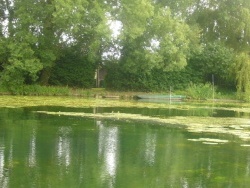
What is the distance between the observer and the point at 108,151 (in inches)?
354

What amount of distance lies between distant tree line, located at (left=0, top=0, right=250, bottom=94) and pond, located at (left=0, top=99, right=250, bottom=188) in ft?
46.7

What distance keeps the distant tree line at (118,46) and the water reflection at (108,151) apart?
16197 millimetres

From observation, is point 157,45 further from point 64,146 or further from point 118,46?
point 64,146

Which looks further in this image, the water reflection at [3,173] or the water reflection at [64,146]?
the water reflection at [64,146]

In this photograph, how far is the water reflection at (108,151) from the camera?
23.0ft

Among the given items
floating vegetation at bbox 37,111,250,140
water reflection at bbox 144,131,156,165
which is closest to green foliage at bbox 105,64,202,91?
floating vegetation at bbox 37,111,250,140

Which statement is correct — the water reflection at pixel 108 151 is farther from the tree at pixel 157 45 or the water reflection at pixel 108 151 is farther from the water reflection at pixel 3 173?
the tree at pixel 157 45

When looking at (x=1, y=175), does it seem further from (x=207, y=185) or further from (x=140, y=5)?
(x=140, y=5)

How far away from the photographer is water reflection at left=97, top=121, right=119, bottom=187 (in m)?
7.00

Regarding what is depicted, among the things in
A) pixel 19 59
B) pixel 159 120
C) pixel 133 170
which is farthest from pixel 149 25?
pixel 133 170

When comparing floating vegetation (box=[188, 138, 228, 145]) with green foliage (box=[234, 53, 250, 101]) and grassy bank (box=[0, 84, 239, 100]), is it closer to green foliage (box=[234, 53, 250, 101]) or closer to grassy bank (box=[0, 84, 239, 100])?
grassy bank (box=[0, 84, 239, 100])

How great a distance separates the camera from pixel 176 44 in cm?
3231

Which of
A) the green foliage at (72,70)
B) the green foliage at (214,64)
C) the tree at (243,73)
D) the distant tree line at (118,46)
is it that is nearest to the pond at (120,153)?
the distant tree line at (118,46)

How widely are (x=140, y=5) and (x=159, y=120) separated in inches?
580
